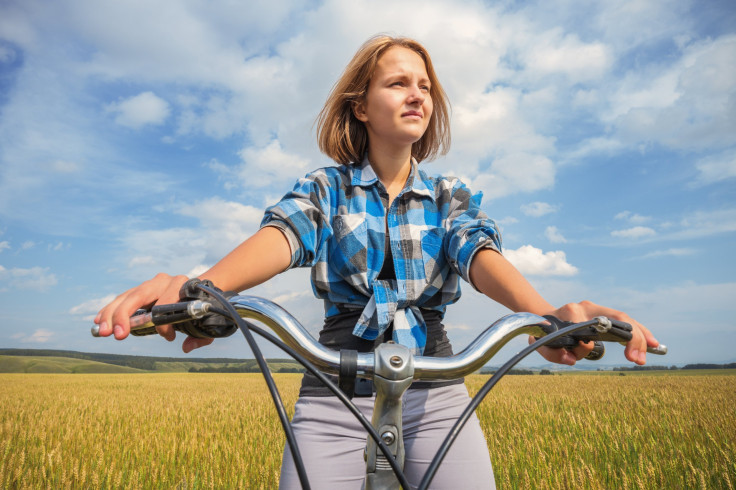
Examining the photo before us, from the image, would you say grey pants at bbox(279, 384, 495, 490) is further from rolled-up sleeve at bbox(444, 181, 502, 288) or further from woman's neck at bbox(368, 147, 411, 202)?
woman's neck at bbox(368, 147, 411, 202)

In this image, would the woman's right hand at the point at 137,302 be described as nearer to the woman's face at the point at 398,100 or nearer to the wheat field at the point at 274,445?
the woman's face at the point at 398,100

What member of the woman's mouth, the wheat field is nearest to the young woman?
the woman's mouth

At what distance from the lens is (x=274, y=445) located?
494 cm

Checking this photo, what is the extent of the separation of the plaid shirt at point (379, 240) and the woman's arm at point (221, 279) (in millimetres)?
77

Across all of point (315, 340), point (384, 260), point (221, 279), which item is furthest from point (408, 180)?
point (315, 340)

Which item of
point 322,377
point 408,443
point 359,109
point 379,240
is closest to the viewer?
point 322,377

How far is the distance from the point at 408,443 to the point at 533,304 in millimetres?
643

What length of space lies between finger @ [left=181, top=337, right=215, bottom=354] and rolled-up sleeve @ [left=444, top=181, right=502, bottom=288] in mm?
1055

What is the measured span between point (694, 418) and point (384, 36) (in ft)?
19.1

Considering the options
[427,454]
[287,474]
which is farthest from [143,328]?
[427,454]

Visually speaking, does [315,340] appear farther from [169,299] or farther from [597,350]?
[597,350]

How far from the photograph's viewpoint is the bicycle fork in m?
1.04

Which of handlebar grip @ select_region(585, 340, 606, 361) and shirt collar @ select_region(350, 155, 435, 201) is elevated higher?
shirt collar @ select_region(350, 155, 435, 201)

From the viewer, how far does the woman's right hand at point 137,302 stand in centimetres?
104
